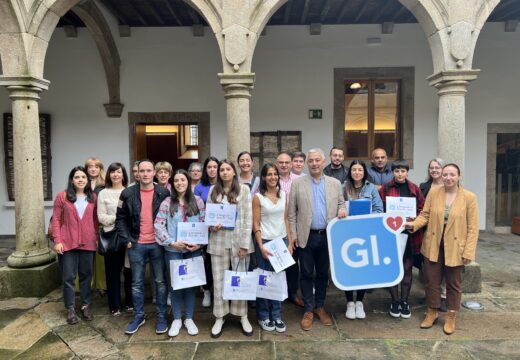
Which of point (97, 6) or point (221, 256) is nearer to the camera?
point (221, 256)

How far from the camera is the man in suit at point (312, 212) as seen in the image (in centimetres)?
364

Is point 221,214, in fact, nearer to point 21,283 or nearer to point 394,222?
point 394,222

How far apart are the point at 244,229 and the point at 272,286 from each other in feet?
2.01

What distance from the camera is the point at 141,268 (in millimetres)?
3609

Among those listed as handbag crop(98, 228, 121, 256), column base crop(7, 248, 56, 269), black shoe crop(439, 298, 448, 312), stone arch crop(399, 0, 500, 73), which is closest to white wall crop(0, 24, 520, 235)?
stone arch crop(399, 0, 500, 73)

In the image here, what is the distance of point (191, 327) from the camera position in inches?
143

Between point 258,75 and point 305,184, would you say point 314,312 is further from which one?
point 258,75

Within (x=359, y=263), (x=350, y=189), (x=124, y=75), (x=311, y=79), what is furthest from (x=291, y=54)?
(x=359, y=263)

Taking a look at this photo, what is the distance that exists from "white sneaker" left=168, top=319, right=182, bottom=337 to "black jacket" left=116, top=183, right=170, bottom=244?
0.87 m

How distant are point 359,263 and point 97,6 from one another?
243 inches

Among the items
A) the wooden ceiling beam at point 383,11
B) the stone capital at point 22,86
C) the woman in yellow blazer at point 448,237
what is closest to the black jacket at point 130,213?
the stone capital at point 22,86

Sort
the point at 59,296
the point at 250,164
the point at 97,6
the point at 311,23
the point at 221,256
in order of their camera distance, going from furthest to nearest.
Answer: the point at 311,23, the point at 97,6, the point at 59,296, the point at 250,164, the point at 221,256

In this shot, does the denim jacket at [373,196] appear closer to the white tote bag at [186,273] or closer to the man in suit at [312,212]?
the man in suit at [312,212]

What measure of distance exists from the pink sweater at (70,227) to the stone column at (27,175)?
117 centimetres
